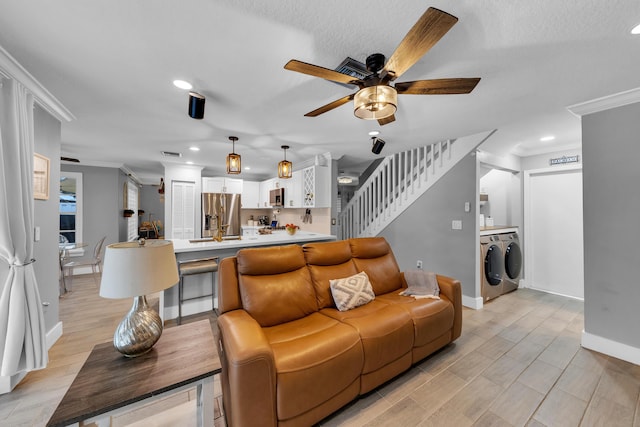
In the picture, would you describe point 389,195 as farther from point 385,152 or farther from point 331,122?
point 331,122

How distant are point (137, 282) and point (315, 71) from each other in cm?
150

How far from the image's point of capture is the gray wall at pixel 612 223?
2.30m

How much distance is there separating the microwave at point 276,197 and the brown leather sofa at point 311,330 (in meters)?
3.36

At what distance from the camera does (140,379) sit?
3.82 feet

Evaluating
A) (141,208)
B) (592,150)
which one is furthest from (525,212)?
(141,208)

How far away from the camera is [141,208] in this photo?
9.09m

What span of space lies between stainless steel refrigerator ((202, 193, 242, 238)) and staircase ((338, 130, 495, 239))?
2670 mm

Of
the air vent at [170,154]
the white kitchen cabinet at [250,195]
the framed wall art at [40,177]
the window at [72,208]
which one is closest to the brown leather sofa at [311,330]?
the framed wall art at [40,177]

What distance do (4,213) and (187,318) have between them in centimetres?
212

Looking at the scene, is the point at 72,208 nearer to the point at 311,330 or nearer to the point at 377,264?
the point at 311,330

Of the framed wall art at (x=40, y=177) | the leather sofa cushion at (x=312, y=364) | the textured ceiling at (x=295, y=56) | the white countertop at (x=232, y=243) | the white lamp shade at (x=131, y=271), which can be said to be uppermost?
the textured ceiling at (x=295, y=56)

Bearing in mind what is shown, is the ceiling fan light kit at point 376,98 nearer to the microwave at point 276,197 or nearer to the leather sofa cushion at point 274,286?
the leather sofa cushion at point 274,286

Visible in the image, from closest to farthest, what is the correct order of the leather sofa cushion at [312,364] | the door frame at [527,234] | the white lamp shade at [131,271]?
1. the white lamp shade at [131,271]
2. the leather sofa cushion at [312,364]
3. the door frame at [527,234]

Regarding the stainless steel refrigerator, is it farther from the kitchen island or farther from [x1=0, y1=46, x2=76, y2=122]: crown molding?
[x1=0, y1=46, x2=76, y2=122]: crown molding
